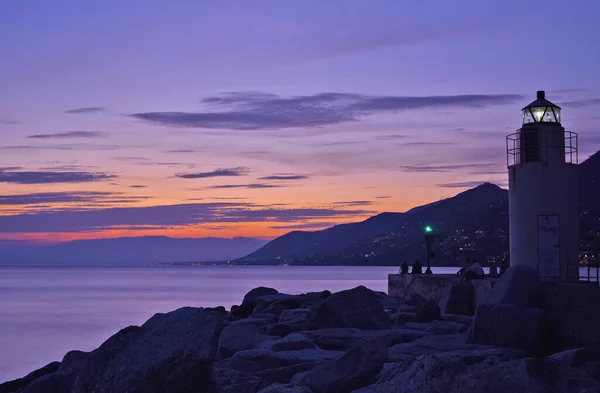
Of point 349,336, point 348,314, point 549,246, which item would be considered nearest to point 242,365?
point 349,336

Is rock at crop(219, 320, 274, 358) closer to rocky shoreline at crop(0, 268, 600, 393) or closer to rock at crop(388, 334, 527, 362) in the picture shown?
rocky shoreline at crop(0, 268, 600, 393)

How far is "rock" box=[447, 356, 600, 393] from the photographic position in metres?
5.47

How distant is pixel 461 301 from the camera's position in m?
18.4

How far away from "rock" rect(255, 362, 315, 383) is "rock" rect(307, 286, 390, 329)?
358cm

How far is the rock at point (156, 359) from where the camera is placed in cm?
693


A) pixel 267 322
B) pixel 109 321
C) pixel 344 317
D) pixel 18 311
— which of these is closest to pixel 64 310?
pixel 18 311

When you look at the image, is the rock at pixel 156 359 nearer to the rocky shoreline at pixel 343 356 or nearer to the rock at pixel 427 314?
the rocky shoreline at pixel 343 356

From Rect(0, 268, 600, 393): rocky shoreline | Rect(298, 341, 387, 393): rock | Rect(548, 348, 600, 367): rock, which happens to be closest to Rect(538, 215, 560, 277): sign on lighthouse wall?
Rect(0, 268, 600, 393): rocky shoreline

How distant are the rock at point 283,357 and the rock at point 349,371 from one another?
64.3 inches

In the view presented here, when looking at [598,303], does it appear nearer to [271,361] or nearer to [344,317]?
[344,317]

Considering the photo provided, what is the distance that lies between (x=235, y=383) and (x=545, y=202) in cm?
1169

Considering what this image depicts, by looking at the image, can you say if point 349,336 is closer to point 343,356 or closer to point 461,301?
point 343,356

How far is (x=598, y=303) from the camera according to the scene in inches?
441

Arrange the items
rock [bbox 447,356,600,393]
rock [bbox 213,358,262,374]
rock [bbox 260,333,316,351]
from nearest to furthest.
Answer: rock [bbox 447,356,600,393] < rock [bbox 213,358,262,374] < rock [bbox 260,333,316,351]
